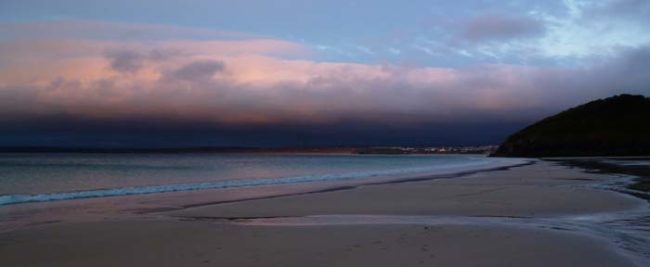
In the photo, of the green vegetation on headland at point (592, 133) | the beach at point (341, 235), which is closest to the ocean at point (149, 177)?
the beach at point (341, 235)

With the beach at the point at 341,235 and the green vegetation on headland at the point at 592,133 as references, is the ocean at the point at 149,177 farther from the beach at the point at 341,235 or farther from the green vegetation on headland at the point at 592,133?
the green vegetation on headland at the point at 592,133

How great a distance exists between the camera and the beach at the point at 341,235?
366 inches

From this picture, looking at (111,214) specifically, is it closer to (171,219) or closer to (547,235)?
(171,219)

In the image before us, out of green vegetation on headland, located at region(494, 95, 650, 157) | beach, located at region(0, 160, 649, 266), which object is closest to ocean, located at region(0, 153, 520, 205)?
beach, located at region(0, 160, 649, 266)

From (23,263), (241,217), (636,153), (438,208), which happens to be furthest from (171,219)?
(636,153)

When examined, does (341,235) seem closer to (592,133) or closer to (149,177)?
(149,177)

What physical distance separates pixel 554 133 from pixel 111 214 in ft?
511

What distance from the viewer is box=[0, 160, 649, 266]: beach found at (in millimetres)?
9289

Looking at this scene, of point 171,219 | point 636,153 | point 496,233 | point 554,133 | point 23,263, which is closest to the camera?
point 23,263

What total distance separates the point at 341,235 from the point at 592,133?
156 m

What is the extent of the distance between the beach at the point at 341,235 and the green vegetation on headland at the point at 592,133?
130080mm

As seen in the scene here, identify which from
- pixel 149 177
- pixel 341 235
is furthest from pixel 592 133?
pixel 341 235

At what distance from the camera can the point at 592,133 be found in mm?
152250

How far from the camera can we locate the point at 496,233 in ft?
38.5
